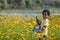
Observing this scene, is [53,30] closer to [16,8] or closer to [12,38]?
[12,38]

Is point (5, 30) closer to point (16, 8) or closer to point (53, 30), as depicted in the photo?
point (53, 30)

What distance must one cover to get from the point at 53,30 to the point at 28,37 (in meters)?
1.15

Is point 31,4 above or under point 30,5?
above

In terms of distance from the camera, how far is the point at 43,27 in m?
5.80

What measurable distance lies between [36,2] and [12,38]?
2636 cm

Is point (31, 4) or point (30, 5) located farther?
point (30, 5)

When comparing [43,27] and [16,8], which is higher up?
[43,27]

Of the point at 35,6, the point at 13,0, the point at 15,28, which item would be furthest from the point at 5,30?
the point at 35,6

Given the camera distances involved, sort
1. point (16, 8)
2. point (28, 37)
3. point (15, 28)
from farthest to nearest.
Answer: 1. point (16, 8)
2. point (15, 28)
3. point (28, 37)

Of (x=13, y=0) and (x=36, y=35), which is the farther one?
(x=13, y=0)

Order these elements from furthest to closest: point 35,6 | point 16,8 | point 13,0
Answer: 1. point 35,6
2. point 16,8
3. point 13,0

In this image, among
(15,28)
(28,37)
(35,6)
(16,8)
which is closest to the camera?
(28,37)

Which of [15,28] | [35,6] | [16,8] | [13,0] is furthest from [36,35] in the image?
[35,6]

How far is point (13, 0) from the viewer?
26141mm
